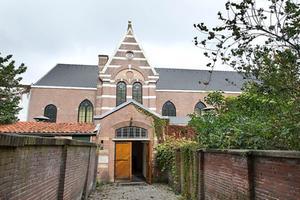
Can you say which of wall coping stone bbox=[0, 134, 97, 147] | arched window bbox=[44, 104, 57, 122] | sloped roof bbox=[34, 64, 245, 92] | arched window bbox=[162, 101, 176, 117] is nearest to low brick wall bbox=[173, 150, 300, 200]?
wall coping stone bbox=[0, 134, 97, 147]

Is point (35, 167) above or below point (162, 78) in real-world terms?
below

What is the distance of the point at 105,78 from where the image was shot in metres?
26.9

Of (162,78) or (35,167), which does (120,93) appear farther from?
(35,167)

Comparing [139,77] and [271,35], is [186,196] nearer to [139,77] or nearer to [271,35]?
[271,35]

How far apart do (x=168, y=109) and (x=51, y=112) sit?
38.1ft

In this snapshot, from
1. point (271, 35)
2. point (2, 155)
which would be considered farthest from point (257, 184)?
point (2, 155)

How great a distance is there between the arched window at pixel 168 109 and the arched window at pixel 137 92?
3968 mm

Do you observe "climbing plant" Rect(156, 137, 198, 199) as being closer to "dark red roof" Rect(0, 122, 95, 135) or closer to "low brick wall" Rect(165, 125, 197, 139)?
Answer: "low brick wall" Rect(165, 125, 197, 139)

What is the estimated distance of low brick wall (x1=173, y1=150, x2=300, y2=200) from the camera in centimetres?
484

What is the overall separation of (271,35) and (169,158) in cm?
1439

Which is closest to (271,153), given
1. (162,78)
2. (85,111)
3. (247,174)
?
(247,174)

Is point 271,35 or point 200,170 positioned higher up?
point 271,35

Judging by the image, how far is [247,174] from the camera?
6.25 metres

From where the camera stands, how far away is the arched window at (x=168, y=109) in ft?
100
